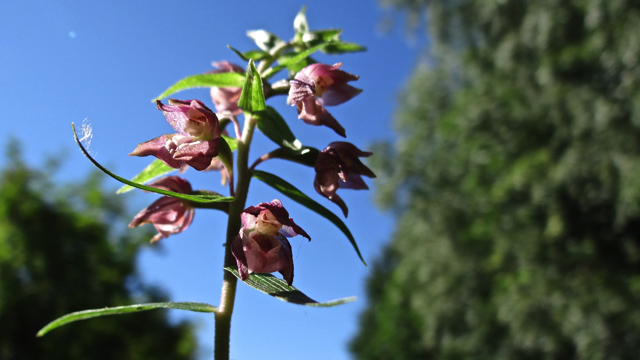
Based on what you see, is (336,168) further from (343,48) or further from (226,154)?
(343,48)

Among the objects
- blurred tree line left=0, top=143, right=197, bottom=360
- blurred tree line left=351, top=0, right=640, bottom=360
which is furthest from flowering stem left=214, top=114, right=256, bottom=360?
blurred tree line left=0, top=143, right=197, bottom=360

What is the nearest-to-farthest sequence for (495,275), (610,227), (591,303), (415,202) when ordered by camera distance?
(591,303), (610,227), (495,275), (415,202)

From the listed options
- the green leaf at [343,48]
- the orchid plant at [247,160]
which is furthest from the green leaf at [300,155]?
the green leaf at [343,48]

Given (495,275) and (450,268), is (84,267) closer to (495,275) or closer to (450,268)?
(450,268)

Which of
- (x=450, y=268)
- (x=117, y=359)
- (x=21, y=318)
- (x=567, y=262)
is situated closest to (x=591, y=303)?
(x=567, y=262)

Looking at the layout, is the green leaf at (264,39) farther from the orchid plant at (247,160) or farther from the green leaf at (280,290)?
the green leaf at (280,290)
